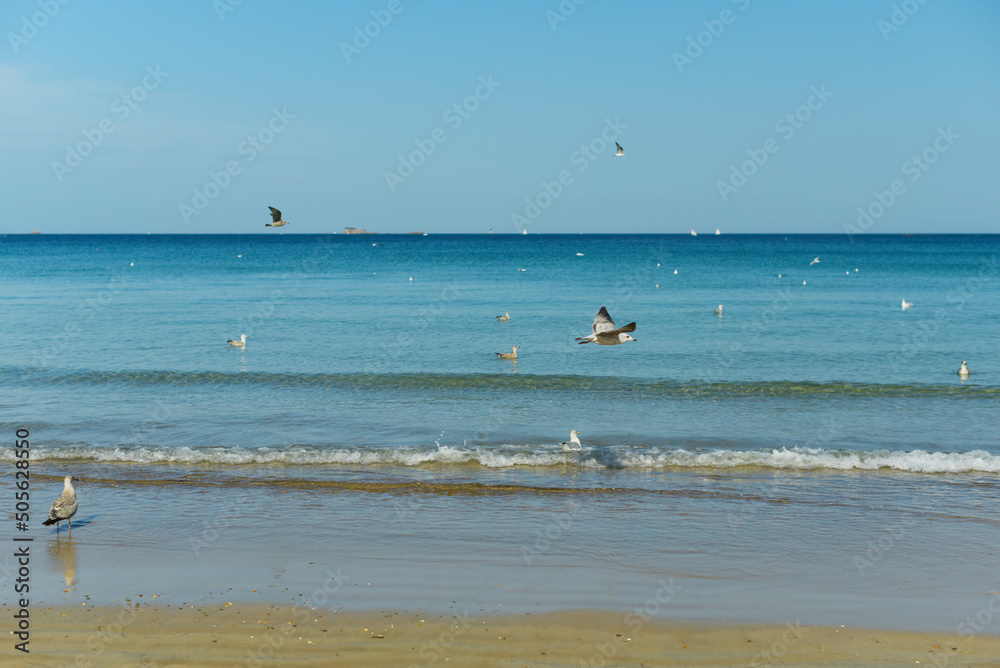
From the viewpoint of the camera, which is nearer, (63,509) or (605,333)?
(63,509)

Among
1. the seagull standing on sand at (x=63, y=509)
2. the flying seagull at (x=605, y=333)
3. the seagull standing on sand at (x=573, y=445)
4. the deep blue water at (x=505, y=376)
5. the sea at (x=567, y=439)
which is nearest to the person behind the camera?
the sea at (x=567, y=439)

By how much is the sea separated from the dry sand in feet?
1.25

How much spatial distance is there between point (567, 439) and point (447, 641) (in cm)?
838

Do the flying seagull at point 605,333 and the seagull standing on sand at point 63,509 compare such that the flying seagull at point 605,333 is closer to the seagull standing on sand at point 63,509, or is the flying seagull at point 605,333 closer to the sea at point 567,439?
the sea at point 567,439

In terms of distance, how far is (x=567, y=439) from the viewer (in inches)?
605

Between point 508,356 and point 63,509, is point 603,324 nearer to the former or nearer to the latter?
point 63,509

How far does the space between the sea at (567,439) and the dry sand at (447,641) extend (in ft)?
1.25

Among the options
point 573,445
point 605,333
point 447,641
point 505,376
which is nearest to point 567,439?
point 573,445

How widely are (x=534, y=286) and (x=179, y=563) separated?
42.9 metres

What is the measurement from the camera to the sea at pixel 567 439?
8906mm

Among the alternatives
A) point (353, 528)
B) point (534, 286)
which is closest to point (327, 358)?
point (353, 528)

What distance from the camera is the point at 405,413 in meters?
17.6

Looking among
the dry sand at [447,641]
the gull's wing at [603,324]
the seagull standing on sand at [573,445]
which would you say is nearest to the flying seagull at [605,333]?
the gull's wing at [603,324]

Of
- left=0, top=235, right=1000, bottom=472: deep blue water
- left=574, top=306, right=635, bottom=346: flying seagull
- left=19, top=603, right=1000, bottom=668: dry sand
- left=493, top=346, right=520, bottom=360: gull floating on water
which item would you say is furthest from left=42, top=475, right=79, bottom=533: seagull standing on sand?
left=493, top=346, right=520, bottom=360: gull floating on water
